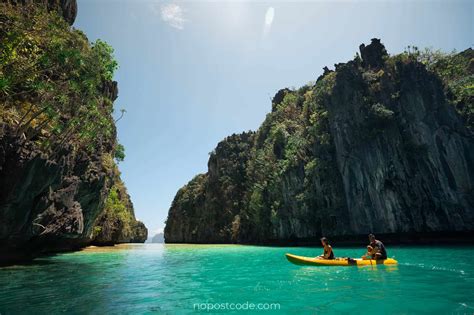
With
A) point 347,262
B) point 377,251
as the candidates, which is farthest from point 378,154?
point 347,262

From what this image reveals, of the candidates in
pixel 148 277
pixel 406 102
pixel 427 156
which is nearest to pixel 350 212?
pixel 427 156

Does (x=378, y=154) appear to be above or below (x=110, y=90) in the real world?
below

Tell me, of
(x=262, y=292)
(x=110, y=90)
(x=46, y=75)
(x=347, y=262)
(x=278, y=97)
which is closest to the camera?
(x=262, y=292)

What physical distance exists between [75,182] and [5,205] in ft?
27.0

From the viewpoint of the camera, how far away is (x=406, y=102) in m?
36.8

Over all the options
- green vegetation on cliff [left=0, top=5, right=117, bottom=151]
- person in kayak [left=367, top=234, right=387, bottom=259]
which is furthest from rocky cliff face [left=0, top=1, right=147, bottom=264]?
person in kayak [left=367, top=234, right=387, bottom=259]

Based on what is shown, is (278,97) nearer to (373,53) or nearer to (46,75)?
(373,53)

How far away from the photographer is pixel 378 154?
36.1 m

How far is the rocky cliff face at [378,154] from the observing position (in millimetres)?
33250

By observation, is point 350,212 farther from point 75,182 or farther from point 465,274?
point 75,182

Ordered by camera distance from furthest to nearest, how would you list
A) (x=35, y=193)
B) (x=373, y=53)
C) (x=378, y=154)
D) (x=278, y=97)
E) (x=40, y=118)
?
(x=278, y=97) < (x=373, y=53) < (x=378, y=154) < (x=40, y=118) < (x=35, y=193)

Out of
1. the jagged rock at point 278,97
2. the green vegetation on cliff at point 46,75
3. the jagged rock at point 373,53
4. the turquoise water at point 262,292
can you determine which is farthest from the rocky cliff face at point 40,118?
the jagged rock at point 278,97

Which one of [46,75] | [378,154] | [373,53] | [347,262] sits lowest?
[347,262]

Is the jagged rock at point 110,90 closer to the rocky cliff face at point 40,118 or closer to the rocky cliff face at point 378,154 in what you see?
the rocky cliff face at point 40,118
